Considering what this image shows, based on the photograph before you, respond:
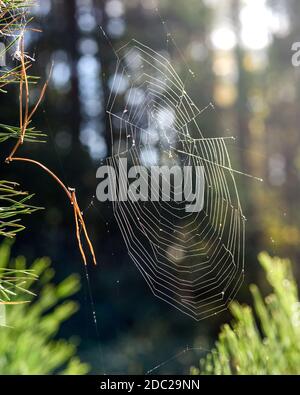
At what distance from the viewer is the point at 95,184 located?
5348 millimetres

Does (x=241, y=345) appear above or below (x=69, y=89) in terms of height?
below

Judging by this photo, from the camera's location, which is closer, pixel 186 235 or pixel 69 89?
pixel 186 235

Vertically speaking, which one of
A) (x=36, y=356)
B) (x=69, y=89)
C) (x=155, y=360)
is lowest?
(x=36, y=356)

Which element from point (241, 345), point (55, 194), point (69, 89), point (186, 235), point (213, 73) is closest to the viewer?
point (241, 345)

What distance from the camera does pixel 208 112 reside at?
5.58m

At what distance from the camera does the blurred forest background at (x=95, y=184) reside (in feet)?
17.1

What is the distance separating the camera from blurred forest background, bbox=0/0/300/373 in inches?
205

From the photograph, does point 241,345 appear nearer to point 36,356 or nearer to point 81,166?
point 36,356

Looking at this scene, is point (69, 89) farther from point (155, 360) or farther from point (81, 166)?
point (155, 360)

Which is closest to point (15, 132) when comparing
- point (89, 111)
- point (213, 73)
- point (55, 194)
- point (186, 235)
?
point (186, 235)
